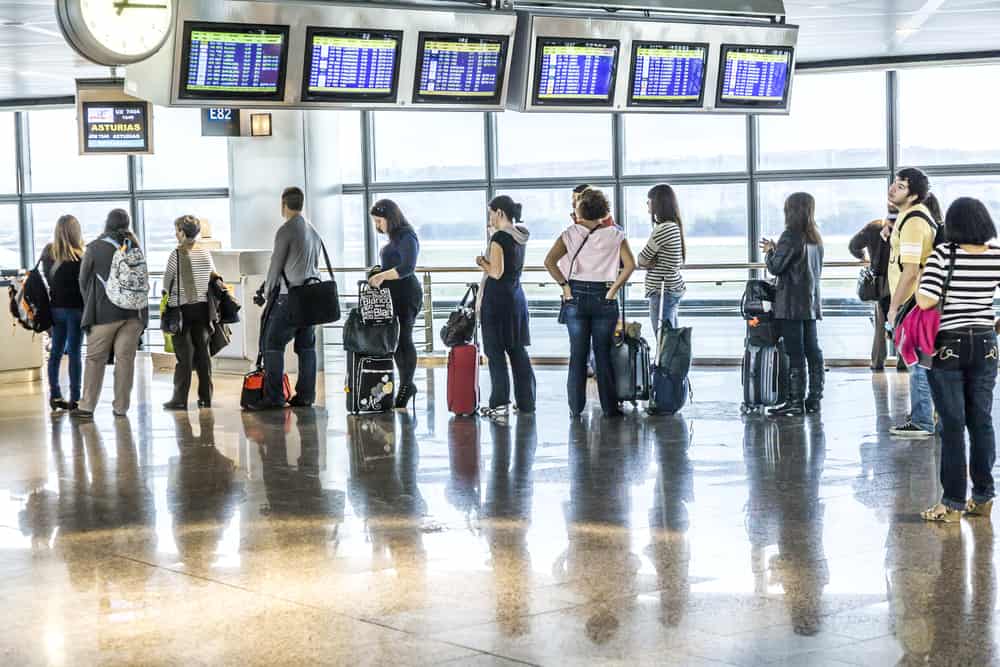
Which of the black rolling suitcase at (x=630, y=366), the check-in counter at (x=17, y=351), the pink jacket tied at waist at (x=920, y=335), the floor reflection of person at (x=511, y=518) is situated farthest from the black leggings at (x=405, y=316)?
the pink jacket tied at waist at (x=920, y=335)

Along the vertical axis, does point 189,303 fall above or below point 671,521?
above

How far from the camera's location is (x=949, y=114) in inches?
639

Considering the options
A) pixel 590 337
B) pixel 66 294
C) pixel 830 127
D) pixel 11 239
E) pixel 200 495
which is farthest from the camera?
pixel 11 239

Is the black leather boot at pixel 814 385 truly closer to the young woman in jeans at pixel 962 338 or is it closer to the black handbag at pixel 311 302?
the black handbag at pixel 311 302

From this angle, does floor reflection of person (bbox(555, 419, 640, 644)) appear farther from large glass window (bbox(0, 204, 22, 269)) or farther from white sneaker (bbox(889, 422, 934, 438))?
large glass window (bbox(0, 204, 22, 269))

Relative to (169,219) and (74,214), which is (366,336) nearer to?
(169,219)

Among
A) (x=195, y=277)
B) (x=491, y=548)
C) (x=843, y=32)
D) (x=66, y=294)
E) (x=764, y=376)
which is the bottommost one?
(x=491, y=548)

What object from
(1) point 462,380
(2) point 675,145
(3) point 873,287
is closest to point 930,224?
(3) point 873,287

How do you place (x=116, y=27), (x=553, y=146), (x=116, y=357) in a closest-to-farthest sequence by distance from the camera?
1. (x=116, y=27)
2. (x=116, y=357)
3. (x=553, y=146)

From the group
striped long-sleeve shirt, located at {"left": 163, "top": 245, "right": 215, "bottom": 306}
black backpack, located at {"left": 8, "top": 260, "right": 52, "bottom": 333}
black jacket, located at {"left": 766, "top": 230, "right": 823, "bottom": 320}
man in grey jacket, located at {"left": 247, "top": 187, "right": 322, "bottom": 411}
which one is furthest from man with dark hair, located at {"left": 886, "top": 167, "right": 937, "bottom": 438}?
black backpack, located at {"left": 8, "top": 260, "right": 52, "bottom": 333}

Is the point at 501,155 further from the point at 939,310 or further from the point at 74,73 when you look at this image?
the point at 939,310

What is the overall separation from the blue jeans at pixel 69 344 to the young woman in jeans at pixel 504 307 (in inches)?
136

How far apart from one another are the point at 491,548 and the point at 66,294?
6.58m

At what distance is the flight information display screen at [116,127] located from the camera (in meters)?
15.6
